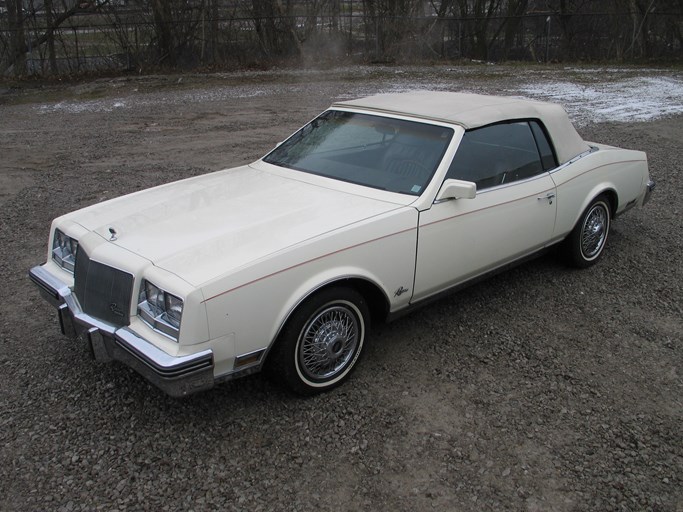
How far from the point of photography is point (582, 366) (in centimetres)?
400

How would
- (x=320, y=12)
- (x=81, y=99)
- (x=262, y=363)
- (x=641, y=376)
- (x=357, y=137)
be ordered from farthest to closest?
(x=320, y=12)
(x=81, y=99)
(x=357, y=137)
(x=641, y=376)
(x=262, y=363)

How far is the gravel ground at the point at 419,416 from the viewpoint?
297cm

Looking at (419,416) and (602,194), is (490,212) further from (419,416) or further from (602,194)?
(602,194)

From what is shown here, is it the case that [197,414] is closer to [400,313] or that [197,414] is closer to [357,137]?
[400,313]

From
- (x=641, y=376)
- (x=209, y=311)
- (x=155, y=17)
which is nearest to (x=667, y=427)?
(x=641, y=376)

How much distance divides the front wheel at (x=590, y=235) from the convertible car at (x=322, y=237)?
21 millimetres

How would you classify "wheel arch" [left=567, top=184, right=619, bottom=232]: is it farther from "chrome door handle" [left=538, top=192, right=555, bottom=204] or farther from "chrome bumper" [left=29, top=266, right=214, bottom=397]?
"chrome bumper" [left=29, top=266, right=214, bottom=397]

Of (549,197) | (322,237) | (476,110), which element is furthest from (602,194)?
(322,237)

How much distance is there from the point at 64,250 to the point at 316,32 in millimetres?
18184

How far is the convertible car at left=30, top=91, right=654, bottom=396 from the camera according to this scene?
312 centimetres

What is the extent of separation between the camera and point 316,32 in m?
20.5

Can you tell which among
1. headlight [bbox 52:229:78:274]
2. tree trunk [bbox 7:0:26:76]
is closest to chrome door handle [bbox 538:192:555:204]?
headlight [bbox 52:229:78:274]

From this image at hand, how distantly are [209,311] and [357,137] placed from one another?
6.84 ft

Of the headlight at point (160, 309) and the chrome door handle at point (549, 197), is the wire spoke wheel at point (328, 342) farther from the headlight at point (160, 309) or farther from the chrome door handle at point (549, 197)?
the chrome door handle at point (549, 197)
